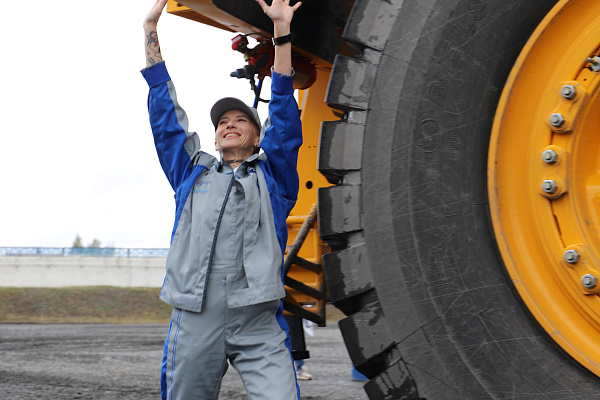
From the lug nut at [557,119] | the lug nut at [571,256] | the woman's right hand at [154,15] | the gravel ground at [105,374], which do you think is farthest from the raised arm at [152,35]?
the gravel ground at [105,374]

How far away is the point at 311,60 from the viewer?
294 cm

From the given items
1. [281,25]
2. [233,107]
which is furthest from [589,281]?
[233,107]

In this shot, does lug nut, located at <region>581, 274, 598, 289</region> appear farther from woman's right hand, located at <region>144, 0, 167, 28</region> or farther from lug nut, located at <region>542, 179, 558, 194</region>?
woman's right hand, located at <region>144, 0, 167, 28</region>

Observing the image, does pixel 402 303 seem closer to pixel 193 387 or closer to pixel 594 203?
pixel 594 203

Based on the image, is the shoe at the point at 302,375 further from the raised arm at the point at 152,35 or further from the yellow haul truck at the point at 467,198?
the yellow haul truck at the point at 467,198

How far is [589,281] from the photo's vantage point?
1450 mm

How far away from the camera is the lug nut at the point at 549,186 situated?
152 centimetres

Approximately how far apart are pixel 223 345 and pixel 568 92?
1.20m

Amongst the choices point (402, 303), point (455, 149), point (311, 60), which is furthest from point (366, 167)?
point (311, 60)

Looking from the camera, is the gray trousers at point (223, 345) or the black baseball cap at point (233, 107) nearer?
the gray trousers at point (223, 345)

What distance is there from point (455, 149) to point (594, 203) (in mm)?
337

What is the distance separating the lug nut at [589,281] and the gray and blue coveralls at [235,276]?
891 mm

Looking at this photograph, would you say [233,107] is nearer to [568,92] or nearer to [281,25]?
[281,25]

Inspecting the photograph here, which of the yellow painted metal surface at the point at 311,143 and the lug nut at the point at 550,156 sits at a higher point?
the yellow painted metal surface at the point at 311,143
